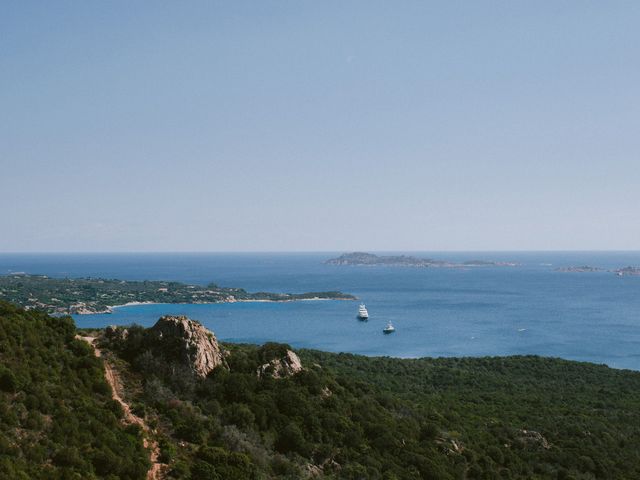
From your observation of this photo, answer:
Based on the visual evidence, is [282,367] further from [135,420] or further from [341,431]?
[135,420]

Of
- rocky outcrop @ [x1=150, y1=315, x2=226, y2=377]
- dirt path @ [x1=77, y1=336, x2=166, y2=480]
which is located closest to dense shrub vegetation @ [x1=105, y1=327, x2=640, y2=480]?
dirt path @ [x1=77, y1=336, x2=166, y2=480]

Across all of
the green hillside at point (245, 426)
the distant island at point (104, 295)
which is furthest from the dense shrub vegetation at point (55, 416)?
the distant island at point (104, 295)

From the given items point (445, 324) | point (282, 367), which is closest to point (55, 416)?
point (282, 367)

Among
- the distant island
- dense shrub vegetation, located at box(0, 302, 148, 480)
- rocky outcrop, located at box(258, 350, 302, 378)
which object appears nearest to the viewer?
dense shrub vegetation, located at box(0, 302, 148, 480)

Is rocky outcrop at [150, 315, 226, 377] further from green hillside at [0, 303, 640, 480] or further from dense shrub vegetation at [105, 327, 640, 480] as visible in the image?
dense shrub vegetation at [105, 327, 640, 480]

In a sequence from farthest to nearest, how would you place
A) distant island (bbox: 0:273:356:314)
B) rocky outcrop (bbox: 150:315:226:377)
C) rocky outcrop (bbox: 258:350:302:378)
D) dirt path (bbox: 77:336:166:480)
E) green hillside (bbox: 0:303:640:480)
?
1. distant island (bbox: 0:273:356:314)
2. rocky outcrop (bbox: 258:350:302:378)
3. rocky outcrop (bbox: 150:315:226:377)
4. dirt path (bbox: 77:336:166:480)
5. green hillside (bbox: 0:303:640:480)

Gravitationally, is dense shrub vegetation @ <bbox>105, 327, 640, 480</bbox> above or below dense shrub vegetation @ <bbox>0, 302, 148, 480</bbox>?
below

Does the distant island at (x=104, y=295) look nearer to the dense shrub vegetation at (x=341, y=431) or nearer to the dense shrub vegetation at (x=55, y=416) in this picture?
the dense shrub vegetation at (x=341, y=431)

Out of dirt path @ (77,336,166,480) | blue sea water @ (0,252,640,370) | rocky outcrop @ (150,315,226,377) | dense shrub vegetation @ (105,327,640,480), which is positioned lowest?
blue sea water @ (0,252,640,370)

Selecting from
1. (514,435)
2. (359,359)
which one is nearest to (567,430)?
(514,435)
